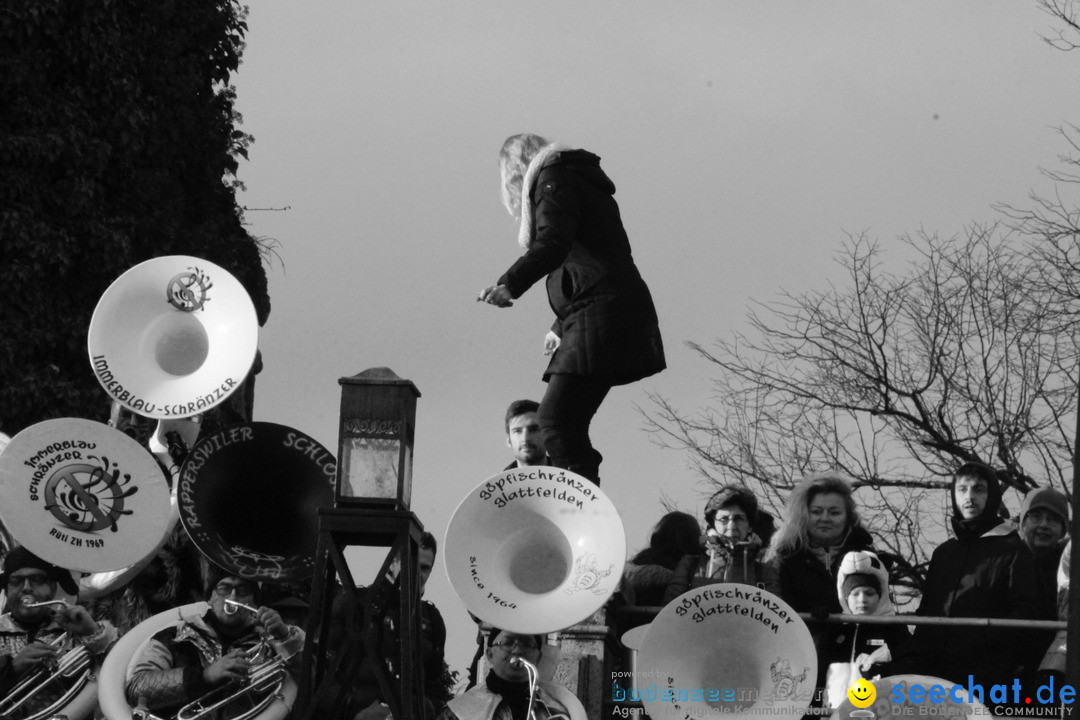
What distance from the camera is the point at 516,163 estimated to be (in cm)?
1020

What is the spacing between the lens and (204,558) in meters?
10.4

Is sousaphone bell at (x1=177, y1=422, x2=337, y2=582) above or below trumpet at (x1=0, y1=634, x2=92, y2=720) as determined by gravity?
above

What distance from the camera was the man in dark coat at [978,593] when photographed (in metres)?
9.66

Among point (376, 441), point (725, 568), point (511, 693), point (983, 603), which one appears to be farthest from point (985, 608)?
point (376, 441)

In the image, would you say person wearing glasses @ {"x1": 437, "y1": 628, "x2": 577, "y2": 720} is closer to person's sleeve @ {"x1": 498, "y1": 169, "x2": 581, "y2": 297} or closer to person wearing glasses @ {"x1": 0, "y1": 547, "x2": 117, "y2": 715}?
person's sleeve @ {"x1": 498, "y1": 169, "x2": 581, "y2": 297}

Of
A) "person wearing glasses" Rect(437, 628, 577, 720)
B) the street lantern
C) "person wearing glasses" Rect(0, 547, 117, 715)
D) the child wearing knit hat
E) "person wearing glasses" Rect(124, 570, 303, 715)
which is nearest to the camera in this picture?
the street lantern

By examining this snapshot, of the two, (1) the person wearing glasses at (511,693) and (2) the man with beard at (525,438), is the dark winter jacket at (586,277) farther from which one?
(1) the person wearing glasses at (511,693)

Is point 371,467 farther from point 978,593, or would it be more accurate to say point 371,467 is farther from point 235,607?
point 978,593

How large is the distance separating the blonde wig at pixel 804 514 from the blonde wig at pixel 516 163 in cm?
170

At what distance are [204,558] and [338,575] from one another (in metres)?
1.74

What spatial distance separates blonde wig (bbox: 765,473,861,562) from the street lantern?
1840mm

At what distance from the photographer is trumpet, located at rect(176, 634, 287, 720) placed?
9.55 metres

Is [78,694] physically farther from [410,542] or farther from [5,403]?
Answer: [5,403]

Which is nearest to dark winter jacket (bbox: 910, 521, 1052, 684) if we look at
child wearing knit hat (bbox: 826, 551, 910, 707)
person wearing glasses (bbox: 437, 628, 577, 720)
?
child wearing knit hat (bbox: 826, 551, 910, 707)
